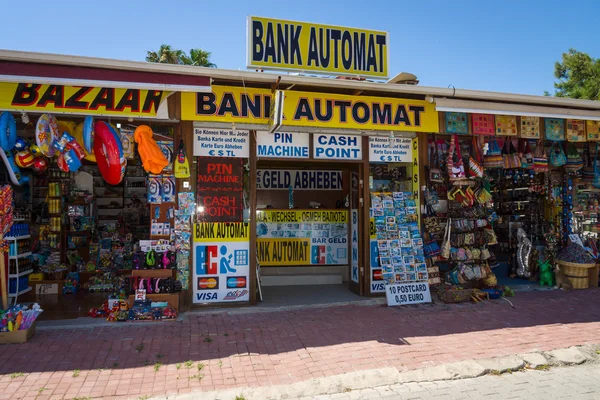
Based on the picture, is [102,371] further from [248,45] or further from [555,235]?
[555,235]

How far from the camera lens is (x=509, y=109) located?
7969 mm

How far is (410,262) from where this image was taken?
7.85 metres

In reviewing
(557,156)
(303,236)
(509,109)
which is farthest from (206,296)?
(557,156)

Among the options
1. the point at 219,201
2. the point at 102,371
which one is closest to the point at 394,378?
the point at 102,371

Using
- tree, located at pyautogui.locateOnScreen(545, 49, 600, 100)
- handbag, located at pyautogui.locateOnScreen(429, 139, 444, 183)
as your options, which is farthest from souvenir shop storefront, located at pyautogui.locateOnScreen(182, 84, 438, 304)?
tree, located at pyautogui.locateOnScreen(545, 49, 600, 100)

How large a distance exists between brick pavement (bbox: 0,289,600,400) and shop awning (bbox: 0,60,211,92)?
3.49 metres

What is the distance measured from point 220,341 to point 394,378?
236 centimetres

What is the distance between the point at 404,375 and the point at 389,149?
181 inches

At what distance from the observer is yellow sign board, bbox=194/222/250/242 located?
725 cm

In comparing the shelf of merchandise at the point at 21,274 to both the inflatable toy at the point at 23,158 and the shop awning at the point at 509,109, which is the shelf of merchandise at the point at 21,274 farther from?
the shop awning at the point at 509,109

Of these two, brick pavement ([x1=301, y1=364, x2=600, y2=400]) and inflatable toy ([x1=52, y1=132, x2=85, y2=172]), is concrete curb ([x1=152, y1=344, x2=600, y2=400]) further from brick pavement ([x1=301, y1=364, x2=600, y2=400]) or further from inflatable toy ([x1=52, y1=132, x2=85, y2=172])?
inflatable toy ([x1=52, y1=132, x2=85, y2=172])

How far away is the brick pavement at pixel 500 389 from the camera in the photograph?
429cm

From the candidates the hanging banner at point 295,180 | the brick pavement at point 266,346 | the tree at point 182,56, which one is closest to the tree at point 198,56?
the tree at point 182,56

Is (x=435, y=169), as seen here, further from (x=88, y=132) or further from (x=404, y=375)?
(x=88, y=132)
